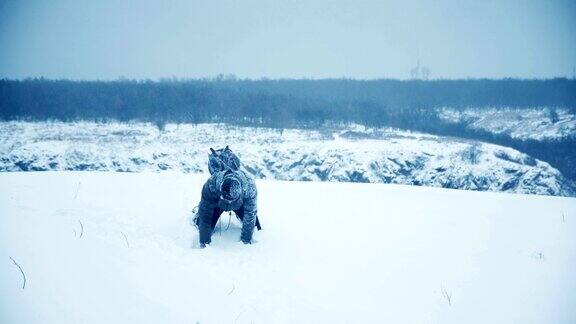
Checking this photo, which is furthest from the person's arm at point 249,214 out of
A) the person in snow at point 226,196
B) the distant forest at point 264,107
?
the distant forest at point 264,107

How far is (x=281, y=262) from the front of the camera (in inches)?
195

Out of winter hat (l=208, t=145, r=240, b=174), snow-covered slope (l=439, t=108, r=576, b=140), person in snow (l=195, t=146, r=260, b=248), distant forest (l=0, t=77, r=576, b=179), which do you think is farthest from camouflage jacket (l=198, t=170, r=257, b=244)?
snow-covered slope (l=439, t=108, r=576, b=140)

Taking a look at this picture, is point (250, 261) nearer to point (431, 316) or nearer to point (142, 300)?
point (142, 300)

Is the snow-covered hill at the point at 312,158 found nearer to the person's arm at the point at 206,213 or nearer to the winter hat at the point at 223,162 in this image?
the winter hat at the point at 223,162

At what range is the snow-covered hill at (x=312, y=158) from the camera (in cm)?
3828

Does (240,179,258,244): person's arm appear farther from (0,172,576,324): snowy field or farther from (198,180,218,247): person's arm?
(198,180,218,247): person's arm

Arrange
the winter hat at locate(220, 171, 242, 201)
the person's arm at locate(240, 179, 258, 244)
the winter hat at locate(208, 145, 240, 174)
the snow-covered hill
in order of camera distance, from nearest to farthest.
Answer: the winter hat at locate(220, 171, 242, 201) → the person's arm at locate(240, 179, 258, 244) → the winter hat at locate(208, 145, 240, 174) → the snow-covered hill

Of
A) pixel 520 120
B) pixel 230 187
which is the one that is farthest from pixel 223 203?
pixel 520 120

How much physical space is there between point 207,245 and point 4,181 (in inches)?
218

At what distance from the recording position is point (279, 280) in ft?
14.6

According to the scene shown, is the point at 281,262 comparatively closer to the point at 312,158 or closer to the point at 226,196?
the point at 226,196

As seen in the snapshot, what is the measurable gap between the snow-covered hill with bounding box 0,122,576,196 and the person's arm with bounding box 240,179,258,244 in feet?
112

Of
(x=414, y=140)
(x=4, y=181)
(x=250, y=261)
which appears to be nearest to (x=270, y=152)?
(x=414, y=140)

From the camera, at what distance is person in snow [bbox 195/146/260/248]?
5023 mm
